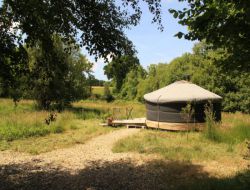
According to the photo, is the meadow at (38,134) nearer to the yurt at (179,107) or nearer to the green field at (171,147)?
the green field at (171,147)

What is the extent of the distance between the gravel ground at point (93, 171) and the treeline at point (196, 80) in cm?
250

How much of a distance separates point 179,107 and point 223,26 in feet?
36.4

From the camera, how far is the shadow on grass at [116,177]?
5.97 metres

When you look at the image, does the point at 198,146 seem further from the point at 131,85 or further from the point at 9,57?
the point at 131,85

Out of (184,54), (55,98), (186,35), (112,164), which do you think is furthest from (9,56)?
(184,54)

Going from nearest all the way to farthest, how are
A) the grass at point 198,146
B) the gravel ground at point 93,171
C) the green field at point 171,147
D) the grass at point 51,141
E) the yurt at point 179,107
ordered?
1. the gravel ground at point 93,171
2. the green field at point 171,147
3. the grass at point 198,146
4. the grass at point 51,141
5. the yurt at point 179,107

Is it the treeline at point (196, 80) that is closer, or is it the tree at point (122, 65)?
the tree at point (122, 65)

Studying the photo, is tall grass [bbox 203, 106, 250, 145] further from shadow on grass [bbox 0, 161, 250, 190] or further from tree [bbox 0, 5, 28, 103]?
tree [bbox 0, 5, 28, 103]

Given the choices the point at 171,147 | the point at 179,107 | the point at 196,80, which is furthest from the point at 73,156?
the point at 196,80

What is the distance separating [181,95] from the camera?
14.5 metres

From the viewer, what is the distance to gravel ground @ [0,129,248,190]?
6199 millimetres

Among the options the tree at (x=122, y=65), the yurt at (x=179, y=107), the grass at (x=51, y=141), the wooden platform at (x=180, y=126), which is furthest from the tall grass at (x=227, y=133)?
the tree at (x=122, y=65)

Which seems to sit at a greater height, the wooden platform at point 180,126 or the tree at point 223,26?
the tree at point 223,26

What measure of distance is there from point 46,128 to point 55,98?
821 cm
